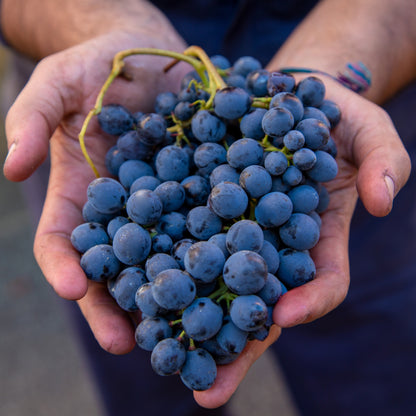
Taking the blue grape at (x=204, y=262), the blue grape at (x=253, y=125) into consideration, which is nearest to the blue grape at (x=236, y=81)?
the blue grape at (x=253, y=125)

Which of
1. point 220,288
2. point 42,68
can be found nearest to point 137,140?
point 42,68

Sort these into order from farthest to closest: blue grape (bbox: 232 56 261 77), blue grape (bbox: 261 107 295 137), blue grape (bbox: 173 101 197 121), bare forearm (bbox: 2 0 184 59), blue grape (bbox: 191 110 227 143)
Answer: bare forearm (bbox: 2 0 184 59)
blue grape (bbox: 232 56 261 77)
blue grape (bbox: 173 101 197 121)
blue grape (bbox: 191 110 227 143)
blue grape (bbox: 261 107 295 137)

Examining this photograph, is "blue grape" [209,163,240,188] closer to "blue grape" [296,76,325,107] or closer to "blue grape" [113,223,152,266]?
"blue grape" [113,223,152,266]

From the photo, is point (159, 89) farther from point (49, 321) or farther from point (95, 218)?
point (49, 321)

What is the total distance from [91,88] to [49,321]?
2.10 metres

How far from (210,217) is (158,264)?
0.18 m

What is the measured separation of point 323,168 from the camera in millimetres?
1109

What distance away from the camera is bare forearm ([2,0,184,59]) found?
5.99ft

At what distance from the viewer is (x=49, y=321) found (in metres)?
2.97

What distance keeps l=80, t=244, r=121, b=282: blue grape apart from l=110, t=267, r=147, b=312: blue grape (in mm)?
46

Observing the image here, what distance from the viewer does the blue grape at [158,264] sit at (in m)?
0.98

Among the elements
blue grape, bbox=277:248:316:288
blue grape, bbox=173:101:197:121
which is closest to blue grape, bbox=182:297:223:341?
blue grape, bbox=277:248:316:288

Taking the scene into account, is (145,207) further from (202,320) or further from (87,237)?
(202,320)

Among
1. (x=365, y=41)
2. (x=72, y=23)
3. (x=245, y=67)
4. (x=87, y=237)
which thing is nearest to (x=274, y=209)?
(x=87, y=237)
